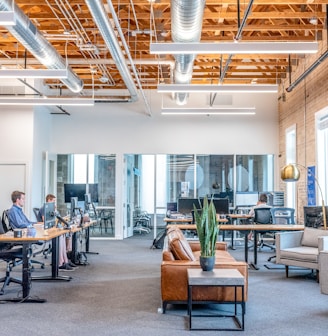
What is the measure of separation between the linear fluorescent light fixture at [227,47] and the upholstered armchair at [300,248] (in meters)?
2.54

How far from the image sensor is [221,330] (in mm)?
3793

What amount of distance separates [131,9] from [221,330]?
506 centimetres

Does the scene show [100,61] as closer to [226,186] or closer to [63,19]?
[63,19]

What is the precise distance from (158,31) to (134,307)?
16.1 ft

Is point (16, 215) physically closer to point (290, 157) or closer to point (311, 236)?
point (311, 236)

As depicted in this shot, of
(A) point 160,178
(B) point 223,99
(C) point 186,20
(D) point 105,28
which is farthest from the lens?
(A) point 160,178

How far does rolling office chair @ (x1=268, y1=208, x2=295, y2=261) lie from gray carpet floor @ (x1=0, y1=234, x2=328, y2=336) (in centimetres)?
175

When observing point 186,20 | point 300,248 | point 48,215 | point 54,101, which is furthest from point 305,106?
point 48,215

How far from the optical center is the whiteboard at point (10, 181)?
32.3 ft

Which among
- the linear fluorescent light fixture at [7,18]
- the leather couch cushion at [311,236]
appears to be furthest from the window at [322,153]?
the linear fluorescent light fixture at [7,18]

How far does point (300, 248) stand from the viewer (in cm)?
623

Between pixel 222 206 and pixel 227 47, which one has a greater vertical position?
pixel 227 47

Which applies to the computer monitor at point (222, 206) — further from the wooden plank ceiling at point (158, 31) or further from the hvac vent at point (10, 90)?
the hvac vent at point (10, 90)

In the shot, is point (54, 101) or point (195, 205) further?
point (54, 101)
